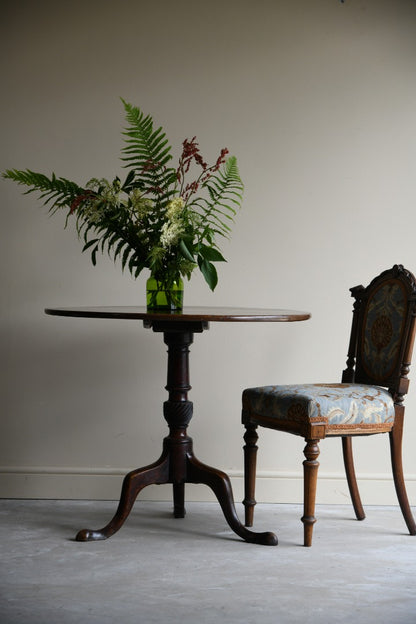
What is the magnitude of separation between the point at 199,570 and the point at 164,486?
984 millimetres

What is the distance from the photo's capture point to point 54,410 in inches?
133

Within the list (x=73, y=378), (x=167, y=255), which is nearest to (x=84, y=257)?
(x=73, y=378)

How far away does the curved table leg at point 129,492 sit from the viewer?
8.67 feet

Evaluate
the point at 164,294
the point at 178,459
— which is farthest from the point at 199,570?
the point at 164,294

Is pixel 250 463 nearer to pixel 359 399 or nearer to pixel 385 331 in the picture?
pixel 359 399

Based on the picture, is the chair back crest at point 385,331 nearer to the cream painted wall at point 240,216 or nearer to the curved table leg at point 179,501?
the cream painted wall at point 240,216

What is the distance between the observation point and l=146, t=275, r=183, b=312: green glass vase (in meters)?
2.71

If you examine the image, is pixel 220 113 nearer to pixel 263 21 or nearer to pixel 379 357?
pixel 263 21

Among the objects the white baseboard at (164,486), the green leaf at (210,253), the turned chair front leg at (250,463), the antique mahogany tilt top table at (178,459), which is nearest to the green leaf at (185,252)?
the green leaf at (210,253)

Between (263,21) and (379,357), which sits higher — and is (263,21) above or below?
above

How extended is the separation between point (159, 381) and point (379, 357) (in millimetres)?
1001

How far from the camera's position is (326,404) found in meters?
2.61

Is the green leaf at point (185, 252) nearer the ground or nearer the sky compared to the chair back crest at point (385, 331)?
nearer the sky

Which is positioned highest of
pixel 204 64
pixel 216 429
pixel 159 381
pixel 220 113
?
pixel 204 64
